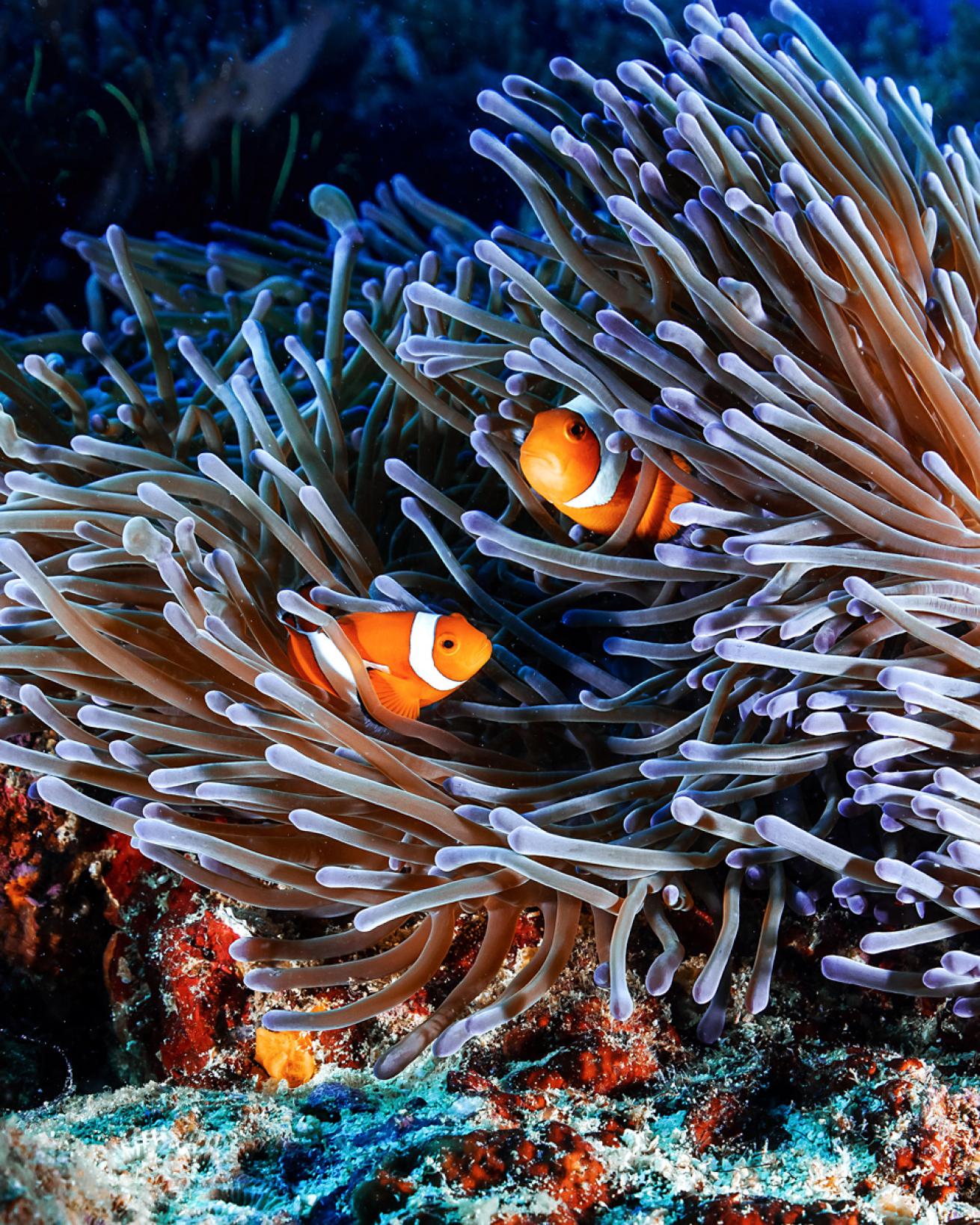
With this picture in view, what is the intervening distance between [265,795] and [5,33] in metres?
3.82

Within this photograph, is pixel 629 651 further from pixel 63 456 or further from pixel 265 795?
pixel 63 456

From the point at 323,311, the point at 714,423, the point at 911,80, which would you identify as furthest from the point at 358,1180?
the point at 911,80

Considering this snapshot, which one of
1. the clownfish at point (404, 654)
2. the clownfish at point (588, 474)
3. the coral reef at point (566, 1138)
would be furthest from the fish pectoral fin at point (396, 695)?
the coral reef at point (566, 1138)

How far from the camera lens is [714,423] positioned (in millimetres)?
1119

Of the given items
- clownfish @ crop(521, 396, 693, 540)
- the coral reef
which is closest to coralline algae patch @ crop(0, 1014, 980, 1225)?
the coral reef

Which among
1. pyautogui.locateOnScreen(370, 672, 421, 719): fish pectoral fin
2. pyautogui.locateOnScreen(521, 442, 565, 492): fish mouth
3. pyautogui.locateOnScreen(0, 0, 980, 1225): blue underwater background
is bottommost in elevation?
pyautogui.locateOnScreen(0, 0, 980, 1225): blue underwater background

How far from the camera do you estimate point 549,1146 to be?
3.20 feet

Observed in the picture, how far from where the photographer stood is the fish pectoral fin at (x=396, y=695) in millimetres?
1258

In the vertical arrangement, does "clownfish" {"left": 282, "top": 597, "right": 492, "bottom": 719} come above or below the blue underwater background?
above

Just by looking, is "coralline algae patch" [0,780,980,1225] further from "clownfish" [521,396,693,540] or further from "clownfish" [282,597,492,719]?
"clownfish" [521,396,693,540]

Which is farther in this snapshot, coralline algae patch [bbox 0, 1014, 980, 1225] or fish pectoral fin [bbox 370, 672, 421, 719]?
fish pectoral fin [bbox 370, 672, 421, 719]

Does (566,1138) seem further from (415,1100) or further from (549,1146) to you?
(415,1100)

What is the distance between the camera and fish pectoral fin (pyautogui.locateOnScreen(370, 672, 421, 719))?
1258 mm

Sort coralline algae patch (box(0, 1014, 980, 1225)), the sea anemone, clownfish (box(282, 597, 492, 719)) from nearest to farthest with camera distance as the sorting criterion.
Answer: coralline algae patch (box(0, 1014, 980, 1225))
the sea anemone
clownfish (box(282, 597, 492, 719))
